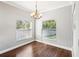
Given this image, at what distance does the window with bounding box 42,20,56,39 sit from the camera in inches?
161

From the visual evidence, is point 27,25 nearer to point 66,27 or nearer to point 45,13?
point 45,13

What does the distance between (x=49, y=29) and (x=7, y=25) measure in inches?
93.0

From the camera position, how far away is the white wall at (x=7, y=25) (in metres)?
2.80

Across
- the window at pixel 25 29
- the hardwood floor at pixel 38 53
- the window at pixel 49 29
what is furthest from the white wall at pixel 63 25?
the window at pixel 25 29

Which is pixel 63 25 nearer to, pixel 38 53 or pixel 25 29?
pixel 38 53

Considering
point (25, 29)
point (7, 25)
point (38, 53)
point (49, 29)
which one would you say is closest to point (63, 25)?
point (49, 29)

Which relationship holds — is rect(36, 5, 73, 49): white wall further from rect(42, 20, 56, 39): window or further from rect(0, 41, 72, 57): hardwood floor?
rect(0, 41, 72, 57): hardwood floor

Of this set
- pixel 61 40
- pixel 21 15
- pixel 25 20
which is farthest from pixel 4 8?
pixel 61 40

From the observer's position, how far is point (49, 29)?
441 cm

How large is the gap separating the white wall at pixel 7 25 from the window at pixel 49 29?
5.81 feet

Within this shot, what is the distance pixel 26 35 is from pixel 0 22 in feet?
6.74

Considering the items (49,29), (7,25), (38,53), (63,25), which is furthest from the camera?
(49,29)

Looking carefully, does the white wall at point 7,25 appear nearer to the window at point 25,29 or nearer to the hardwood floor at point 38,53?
the hardwood floor at point 38,53

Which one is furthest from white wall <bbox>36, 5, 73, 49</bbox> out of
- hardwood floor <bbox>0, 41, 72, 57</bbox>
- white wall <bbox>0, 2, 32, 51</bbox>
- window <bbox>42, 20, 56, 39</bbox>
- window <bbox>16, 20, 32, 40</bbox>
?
white wall <bbox>0, 2, 32, 51</bbox>
